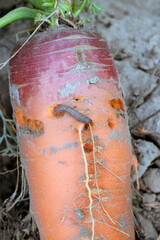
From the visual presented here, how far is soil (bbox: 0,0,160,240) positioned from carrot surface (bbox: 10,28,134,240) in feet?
0.96

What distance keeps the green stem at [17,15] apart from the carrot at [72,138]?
20 cm

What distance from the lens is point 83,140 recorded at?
4.36 feet

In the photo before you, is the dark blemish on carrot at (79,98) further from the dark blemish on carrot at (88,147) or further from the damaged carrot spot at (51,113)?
the dark blemish on carrot at (88,147)

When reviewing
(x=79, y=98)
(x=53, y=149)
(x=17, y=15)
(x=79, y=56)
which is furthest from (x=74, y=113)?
Answer: (x=17, y=15)

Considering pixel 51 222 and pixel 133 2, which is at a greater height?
pixel 133 2

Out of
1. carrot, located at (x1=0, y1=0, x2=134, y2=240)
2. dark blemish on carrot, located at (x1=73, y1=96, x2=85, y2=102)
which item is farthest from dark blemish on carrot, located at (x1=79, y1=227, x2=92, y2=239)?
dark blemish on carrot, located at (x1=73, y1=96, x2=85, y2=102)

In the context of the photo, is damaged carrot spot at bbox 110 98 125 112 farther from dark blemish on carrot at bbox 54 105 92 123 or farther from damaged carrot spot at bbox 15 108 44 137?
damaged carrot spot at bbox 15 108 44 137

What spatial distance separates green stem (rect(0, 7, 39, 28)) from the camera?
1516 millimetres

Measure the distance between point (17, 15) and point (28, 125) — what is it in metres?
0.64

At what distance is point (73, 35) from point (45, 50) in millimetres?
173

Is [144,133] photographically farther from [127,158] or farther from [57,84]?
[57,84]

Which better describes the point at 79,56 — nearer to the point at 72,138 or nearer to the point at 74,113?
the point at 74,113

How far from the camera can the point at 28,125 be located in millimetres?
1419

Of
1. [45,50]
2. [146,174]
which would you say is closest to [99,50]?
[45,50]
